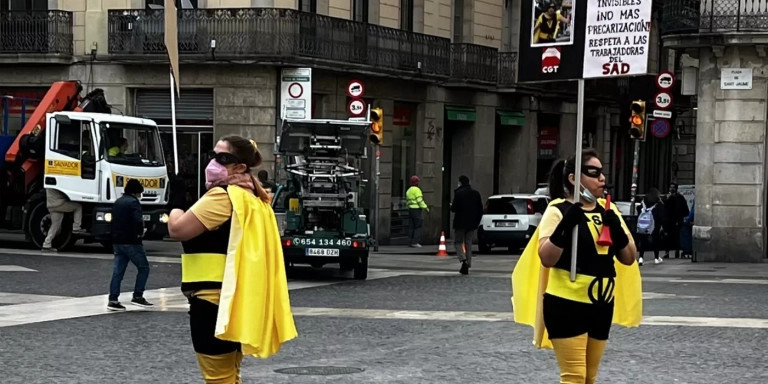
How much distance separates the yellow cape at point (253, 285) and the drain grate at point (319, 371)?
12.2ft

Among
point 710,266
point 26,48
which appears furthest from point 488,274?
point 26,48

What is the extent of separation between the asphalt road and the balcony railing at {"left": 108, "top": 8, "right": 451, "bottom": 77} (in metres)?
9.77

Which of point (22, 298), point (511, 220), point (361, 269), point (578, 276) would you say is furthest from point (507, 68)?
point (578, 276)

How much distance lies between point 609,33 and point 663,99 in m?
19.4

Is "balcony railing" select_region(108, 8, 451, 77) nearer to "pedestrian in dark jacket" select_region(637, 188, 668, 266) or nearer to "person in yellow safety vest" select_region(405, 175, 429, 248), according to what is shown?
"person in yellow safety vest" select_region(405, 175, 429, 248)

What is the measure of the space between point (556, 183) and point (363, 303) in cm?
953

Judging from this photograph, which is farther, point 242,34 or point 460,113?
point 460,113

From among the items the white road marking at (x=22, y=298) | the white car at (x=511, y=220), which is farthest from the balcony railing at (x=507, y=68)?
the white road marking at (x=22, y=298)

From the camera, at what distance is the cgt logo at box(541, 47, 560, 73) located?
827 cm

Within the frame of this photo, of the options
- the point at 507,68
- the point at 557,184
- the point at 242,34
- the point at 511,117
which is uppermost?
the point at 242,34

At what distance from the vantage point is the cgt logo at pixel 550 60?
8266 mm

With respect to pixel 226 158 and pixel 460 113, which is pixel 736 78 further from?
pixel 226 158

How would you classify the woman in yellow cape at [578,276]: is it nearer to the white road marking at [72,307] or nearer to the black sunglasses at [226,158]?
the black sunglasses at [226,158]

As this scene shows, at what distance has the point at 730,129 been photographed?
25781mm
